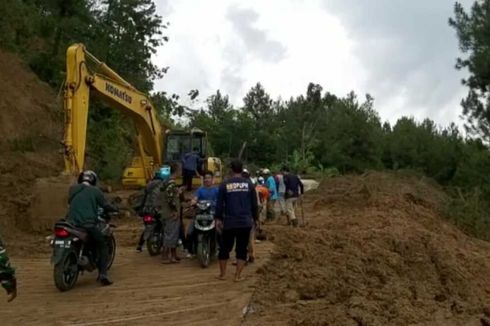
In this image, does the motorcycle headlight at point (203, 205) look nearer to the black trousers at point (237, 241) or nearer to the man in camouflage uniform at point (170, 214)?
the man in camouflage uniform at point (170, 214)

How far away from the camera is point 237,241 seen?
1108 cm

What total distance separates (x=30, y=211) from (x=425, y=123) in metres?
42.4

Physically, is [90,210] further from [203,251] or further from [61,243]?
[203,251]

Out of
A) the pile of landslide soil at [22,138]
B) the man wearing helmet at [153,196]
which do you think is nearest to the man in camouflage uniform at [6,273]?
the man wearing helmet at [153,196]

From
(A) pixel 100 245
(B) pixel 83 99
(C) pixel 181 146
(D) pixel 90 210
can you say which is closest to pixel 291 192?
(B) pixel 83 99

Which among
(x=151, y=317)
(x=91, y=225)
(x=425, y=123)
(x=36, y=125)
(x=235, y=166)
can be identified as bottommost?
(x=151, y=317)

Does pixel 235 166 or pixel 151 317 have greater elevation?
pixel 235 166

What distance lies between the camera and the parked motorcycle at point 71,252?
10359 mm

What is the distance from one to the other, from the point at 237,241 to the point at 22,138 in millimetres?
16853

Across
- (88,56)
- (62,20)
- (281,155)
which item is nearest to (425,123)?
(281,155)

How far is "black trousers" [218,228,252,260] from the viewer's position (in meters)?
11.0

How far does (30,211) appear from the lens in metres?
17.4

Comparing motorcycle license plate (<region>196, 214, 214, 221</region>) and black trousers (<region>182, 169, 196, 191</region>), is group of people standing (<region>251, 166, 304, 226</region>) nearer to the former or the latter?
black trousers (<region>182, 169, 196, 191</region>)

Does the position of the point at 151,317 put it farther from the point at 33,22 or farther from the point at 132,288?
the point at 33,22
